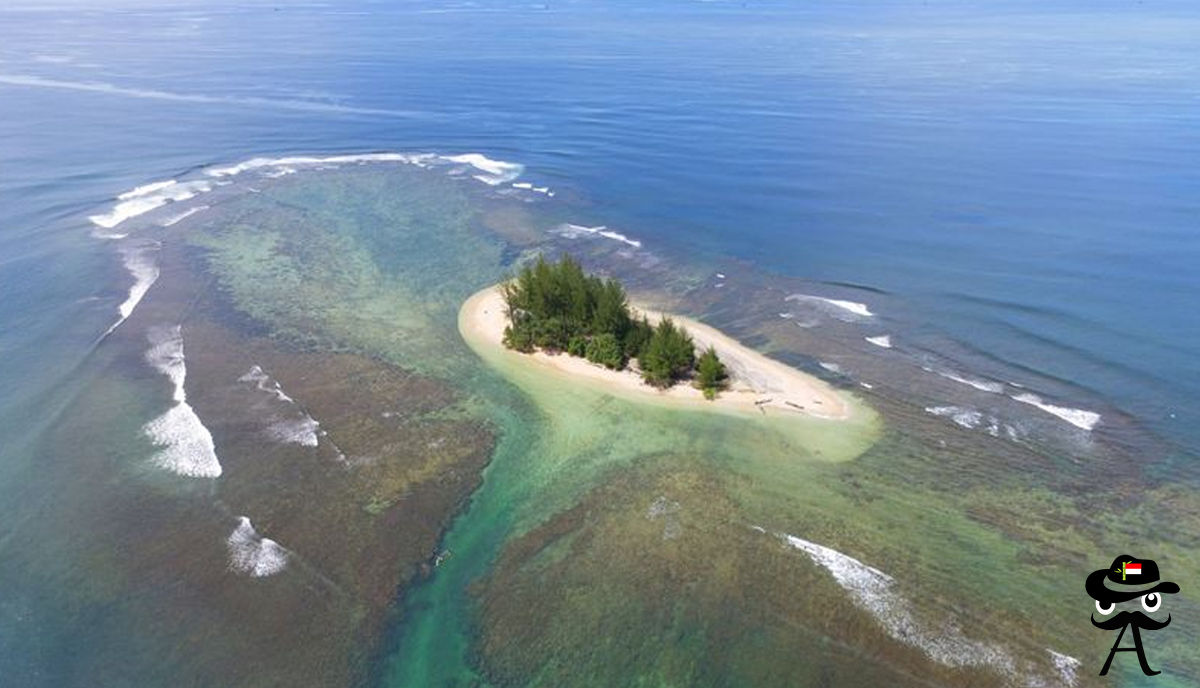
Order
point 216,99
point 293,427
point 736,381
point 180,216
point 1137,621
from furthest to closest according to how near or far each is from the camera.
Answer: point 216,99 < point 180,216 < point 736,381 < point 293,427 < point 1137,621

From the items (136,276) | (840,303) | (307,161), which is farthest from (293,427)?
(307,161)

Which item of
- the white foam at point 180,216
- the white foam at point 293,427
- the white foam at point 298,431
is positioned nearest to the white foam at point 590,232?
the white foam at point 293,427

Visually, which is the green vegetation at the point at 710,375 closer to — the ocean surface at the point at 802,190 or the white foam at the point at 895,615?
the ocean surface at the point at 802,190

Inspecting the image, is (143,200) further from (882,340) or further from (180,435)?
(882,340)

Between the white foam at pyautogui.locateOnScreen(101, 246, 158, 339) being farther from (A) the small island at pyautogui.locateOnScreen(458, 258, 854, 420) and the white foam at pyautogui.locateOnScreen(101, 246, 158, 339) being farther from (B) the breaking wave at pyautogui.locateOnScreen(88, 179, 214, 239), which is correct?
(A) the small island at pyautogui.locateOnScreen(458, 258, 854, 420)

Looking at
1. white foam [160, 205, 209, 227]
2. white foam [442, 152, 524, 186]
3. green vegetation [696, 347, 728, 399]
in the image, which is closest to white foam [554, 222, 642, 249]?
white foam [442, 152, 524, 186]

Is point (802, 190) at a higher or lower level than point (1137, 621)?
lower

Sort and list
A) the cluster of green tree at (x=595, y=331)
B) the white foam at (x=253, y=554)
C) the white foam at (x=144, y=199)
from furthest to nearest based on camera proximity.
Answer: the white foam at (x=144, y=199)
the cluster of green tree at (x=595, y=331)
the white foam at (x=253, y=554)
